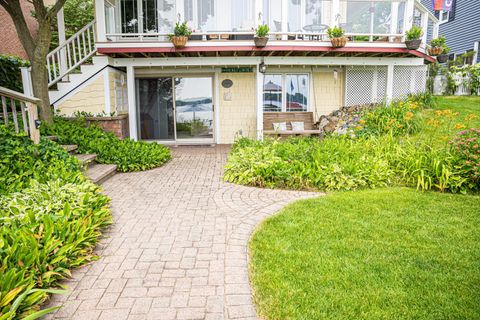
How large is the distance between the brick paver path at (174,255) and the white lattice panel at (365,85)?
7.40 meters

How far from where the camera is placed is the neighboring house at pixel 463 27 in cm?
1745

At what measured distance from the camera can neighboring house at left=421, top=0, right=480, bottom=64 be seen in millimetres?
17453

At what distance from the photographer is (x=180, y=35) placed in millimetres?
9438

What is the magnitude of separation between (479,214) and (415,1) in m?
8.29

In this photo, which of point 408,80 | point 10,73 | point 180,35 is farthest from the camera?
point 408,80

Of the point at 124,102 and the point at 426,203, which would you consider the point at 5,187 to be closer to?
the point at 426,203

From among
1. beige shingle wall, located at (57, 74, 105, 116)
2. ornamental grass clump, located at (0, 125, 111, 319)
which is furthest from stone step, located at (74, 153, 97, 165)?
beige shingle wall, located at (57, 74, 105, 116)

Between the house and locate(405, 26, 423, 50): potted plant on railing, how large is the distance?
0.27m

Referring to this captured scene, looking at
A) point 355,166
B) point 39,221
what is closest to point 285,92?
point 355,166

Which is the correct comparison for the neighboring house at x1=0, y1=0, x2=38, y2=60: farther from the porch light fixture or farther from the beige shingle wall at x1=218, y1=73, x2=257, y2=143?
the porch light fixture

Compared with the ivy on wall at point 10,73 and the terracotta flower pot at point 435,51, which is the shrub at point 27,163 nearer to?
the ivy on wall at point 10,73

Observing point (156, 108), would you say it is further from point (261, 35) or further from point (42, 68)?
point (261, 35)

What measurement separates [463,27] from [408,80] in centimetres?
920

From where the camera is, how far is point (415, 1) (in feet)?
35.1
